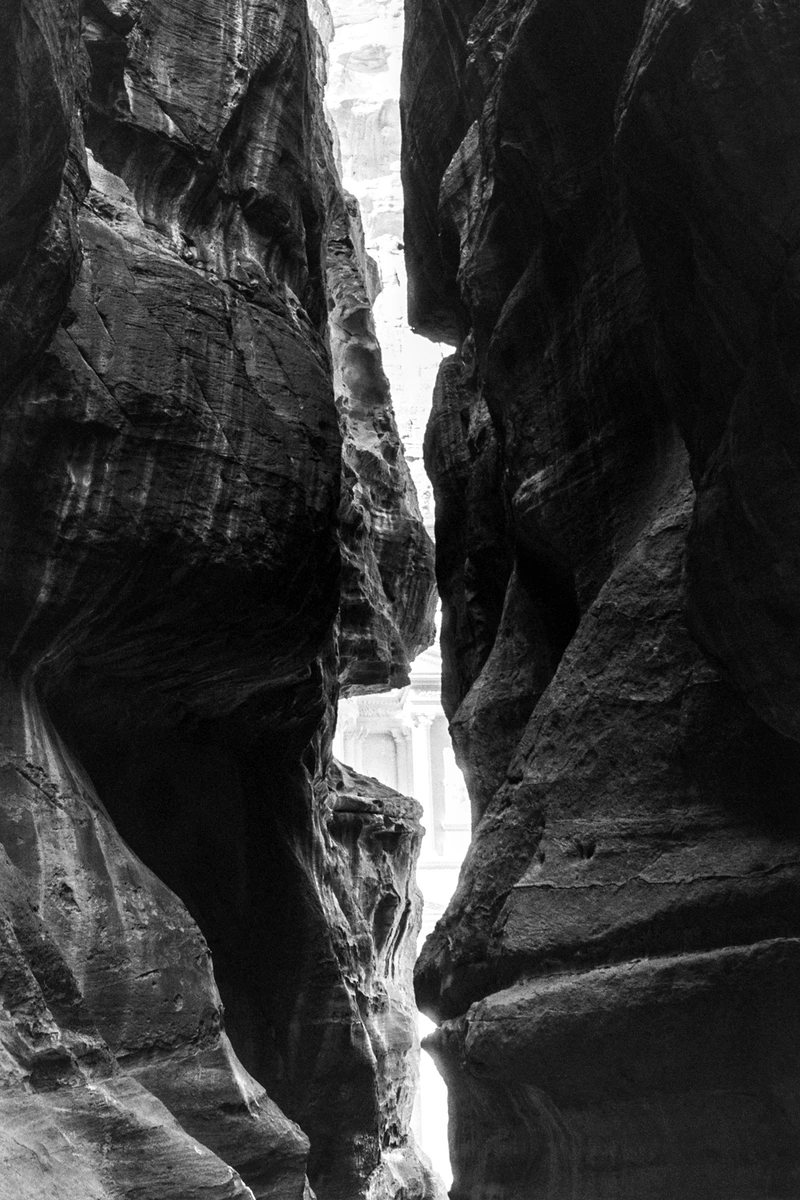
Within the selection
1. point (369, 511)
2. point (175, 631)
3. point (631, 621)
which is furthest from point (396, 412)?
point (631, 621)

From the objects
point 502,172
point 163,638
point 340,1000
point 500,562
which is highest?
point 502,172

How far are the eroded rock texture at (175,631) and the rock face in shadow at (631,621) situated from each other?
1429mm

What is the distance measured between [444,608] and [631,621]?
12.7 feet

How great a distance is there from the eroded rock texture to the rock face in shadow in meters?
1.43

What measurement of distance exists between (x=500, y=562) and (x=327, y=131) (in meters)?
5.28

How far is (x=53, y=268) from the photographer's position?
6.97 metres

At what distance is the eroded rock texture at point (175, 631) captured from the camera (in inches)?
251

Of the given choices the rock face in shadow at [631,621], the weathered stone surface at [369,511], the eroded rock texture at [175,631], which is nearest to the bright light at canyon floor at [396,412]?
the weathered stone surface at [369,511]

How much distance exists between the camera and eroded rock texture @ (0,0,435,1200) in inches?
251

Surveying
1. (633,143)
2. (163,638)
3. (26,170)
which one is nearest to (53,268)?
(26,170)

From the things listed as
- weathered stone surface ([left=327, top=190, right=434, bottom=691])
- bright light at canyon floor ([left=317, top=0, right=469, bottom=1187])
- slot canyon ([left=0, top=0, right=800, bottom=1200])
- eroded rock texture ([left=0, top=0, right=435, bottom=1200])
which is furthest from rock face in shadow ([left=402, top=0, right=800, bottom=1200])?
bright light at canyon floor ([left=317, top=0, right=469, bottom=1187])

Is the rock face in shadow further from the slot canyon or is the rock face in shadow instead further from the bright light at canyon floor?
the bright light at canyon floor

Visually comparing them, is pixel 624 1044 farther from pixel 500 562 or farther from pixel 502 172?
pixel 502 172

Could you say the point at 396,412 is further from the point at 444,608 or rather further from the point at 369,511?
the point at 444,608
